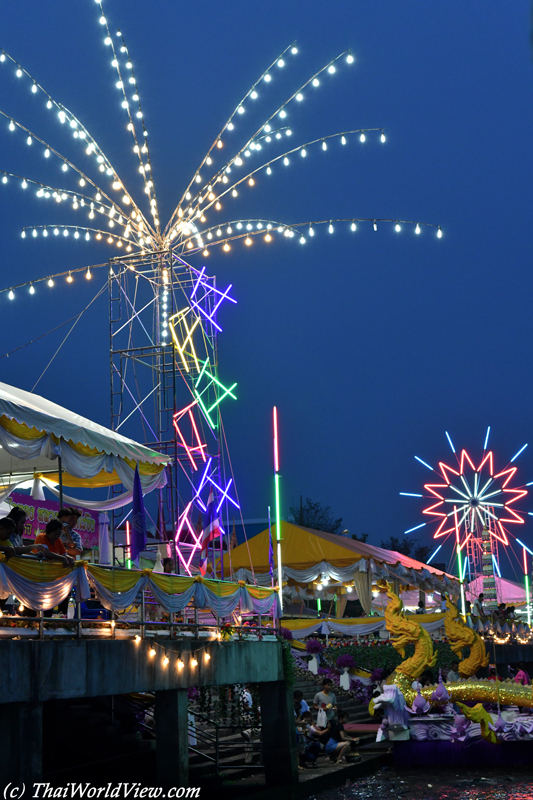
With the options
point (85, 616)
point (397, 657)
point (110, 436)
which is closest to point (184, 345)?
point (110, 436)

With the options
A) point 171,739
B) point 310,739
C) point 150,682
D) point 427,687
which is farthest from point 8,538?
point 427,687

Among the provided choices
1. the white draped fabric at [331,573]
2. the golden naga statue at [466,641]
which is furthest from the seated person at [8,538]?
the white draped fabric at [331,573]

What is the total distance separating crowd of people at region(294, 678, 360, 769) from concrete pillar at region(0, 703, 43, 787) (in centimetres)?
888

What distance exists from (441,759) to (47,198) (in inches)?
561

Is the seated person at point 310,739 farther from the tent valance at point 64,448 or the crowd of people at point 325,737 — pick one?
the tent valance at point 64,448

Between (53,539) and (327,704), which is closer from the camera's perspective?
(53,539)

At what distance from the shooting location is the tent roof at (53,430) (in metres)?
10.7

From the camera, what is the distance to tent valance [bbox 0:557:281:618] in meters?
9.12

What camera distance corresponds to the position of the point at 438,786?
15.6 meters

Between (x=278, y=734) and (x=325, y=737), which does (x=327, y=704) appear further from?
(x=278, y=734)

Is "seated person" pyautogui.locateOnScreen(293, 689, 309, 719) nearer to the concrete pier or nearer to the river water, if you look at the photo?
the river water

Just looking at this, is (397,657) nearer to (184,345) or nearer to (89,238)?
(184,345)

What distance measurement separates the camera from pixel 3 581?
8.85 metres

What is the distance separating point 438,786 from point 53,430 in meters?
9.94
